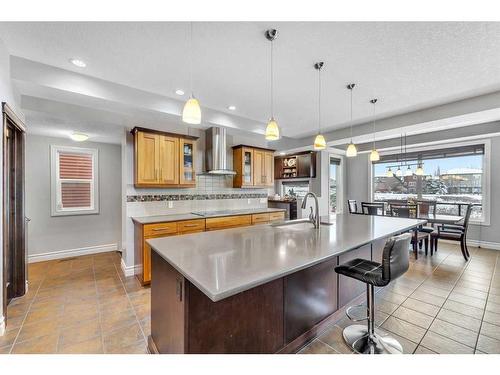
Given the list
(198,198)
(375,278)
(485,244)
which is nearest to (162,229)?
(198,198)

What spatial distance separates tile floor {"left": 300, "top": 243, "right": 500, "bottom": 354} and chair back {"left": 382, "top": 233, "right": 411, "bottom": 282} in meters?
0.73

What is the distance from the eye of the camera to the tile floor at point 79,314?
1857 millimetres

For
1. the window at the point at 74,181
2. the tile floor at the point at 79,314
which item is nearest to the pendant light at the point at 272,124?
the tile floor at the point at 79,314

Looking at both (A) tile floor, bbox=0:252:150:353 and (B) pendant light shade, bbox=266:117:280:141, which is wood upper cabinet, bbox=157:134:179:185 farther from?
(B) pendant light shade, bbox=266:117:280:141

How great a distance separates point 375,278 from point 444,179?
17.8ft

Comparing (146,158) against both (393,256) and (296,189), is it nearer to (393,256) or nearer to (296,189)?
(393,256)

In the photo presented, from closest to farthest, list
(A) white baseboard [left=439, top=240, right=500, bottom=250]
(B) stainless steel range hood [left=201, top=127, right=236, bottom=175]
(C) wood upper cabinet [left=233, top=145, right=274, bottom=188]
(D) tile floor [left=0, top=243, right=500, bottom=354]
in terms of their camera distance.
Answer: (D) tile floor [left=0, top=243, right=500, bottom=354] < (B) stainless steel range hood [left=201, top=127, right=236, bottom=175] < (C) wood upper cabinet [left=233, top=145, right=274, bottom=188] < (A) white baseboard [left=439, top=240, right=500, bottom=250]

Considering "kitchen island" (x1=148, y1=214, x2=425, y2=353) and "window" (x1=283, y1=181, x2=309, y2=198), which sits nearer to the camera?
"kitchen island" (x1=148, y1=214, x2=425, y2=353)

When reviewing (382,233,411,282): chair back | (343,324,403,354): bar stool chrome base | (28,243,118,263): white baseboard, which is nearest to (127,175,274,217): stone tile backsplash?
(28,243,118,263): white baseboard

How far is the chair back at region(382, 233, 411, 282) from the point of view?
154cm

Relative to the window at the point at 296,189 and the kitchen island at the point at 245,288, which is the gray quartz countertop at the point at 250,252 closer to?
the kitchen island at the point at 245,288

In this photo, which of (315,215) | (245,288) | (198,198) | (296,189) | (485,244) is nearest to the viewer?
(245,288)

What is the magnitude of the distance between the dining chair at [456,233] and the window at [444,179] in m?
0.97

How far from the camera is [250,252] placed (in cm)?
147
